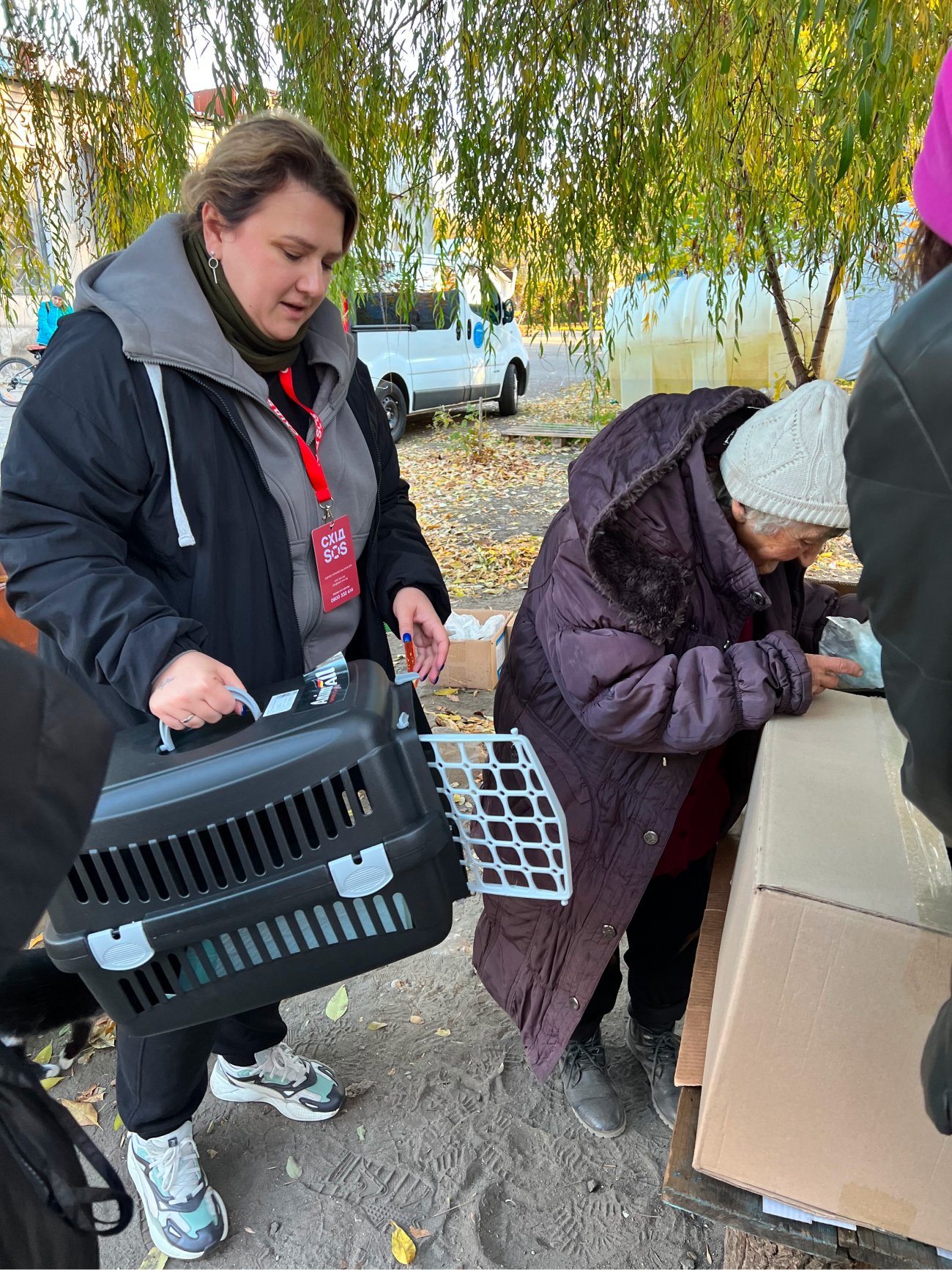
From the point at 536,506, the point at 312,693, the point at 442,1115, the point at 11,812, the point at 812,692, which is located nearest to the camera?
the point at 11,812

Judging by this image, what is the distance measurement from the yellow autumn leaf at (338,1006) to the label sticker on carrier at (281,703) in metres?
1.51

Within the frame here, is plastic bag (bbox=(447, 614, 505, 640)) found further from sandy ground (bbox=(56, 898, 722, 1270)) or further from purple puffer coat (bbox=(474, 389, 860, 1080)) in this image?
purple puffer coat (bbox=(474, 389, 860, 1080))

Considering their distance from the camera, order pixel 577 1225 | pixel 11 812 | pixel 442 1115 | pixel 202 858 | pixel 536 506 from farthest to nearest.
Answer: pixel 536 506
pixel 442 1115
pixel 577 1225
pixel 202 858
pixel 11 812

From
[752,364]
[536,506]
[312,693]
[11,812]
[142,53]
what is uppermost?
[142,53]

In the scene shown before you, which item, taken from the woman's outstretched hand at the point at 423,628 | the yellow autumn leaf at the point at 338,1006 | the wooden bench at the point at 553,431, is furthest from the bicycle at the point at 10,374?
the woman's outstretched hand at the point at 423,628

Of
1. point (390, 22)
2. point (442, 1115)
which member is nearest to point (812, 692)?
point (442, 1115)

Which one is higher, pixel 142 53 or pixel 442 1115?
pixel 142 53

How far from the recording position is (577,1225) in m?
1.91

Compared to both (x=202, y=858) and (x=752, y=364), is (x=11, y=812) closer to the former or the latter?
(x=202, y=858)

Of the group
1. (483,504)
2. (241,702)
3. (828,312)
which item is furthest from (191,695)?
(483,504)

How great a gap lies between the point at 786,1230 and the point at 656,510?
1113 millimetres

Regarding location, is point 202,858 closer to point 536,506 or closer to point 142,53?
point 142,53

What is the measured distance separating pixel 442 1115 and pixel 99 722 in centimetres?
182

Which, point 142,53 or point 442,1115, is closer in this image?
point 442,1115
